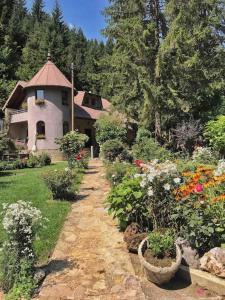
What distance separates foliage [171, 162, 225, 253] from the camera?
577 cm

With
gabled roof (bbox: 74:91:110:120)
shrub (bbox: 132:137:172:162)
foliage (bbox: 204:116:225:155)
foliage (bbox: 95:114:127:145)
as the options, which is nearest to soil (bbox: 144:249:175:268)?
shrub (bbox: 132:137:172:162)

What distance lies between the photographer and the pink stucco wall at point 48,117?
92.6 ft

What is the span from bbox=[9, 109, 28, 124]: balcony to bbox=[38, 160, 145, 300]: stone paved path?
72.3 ft

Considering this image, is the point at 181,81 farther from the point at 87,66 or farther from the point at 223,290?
the point at 87,66

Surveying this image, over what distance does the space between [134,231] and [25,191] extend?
19.5 feet

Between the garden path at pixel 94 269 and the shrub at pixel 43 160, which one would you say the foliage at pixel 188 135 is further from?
the garden path at pixel 94 269

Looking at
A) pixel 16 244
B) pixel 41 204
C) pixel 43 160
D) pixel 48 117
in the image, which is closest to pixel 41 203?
pixel 41 204

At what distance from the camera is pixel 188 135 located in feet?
63.9

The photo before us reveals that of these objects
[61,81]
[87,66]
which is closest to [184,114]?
[61,81]

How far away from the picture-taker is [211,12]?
23.5 meters

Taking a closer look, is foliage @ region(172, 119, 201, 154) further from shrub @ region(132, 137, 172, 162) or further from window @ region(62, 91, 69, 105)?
window @ region(62, 91, 69, 105)

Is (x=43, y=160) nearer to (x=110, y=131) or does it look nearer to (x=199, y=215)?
(x=110, y=131)

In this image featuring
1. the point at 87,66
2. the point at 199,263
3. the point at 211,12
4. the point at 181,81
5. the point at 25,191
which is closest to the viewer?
the point at 199,263

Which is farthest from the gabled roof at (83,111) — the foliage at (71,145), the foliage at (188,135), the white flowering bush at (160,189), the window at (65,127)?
the white flowering bush at (160,189)
